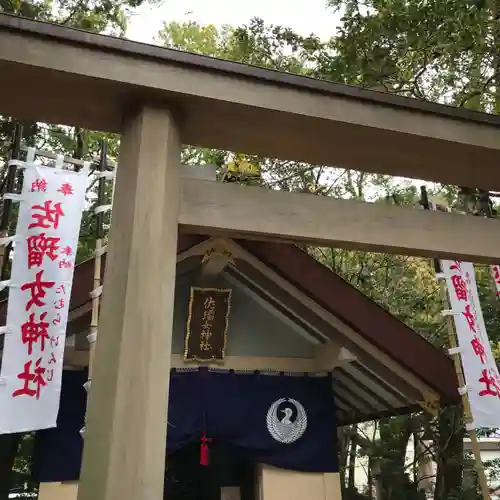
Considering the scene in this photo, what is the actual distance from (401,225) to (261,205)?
76 cm

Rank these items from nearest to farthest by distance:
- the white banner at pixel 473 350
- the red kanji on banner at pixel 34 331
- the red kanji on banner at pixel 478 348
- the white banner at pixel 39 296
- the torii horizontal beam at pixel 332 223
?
1. the torii horizontal beam at pixel 332 223
2. the white banner at pixel 39 296
3. the red kanji on banner at pixel 34 331
4. the white banner at pixel 473 350
5. the red kanji on banner at pixel 478 348

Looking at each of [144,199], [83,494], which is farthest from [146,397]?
[144,199]

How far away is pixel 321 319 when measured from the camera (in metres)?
5.66

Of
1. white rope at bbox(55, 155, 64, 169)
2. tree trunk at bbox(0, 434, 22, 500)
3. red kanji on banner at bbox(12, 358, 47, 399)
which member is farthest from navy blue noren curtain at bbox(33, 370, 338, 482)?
white rope at bbox(55, 155, 64, 169)

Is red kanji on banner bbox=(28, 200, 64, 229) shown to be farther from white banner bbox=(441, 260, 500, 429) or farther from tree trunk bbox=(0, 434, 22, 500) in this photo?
tree trunk bbox=(0, 434, 22, 500)

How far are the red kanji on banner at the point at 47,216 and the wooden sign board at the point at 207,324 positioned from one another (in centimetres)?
179

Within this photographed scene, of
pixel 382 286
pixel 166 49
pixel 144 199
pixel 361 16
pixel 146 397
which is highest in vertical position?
pixel 361 16

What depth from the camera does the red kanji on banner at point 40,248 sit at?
4148 mm

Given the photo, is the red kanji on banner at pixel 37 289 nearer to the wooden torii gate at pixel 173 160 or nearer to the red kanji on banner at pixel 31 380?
the red kanji on banner at pixel 31 380

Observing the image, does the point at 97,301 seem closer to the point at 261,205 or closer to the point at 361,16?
the point at 261,205

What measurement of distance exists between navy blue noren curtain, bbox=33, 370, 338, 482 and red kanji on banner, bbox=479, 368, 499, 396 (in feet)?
5.75

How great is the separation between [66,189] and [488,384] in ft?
13.5

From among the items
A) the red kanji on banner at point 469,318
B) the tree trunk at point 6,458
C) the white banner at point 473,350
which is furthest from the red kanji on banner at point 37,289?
the red kanji on banner at point 469,318

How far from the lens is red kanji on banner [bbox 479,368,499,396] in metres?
4.76
